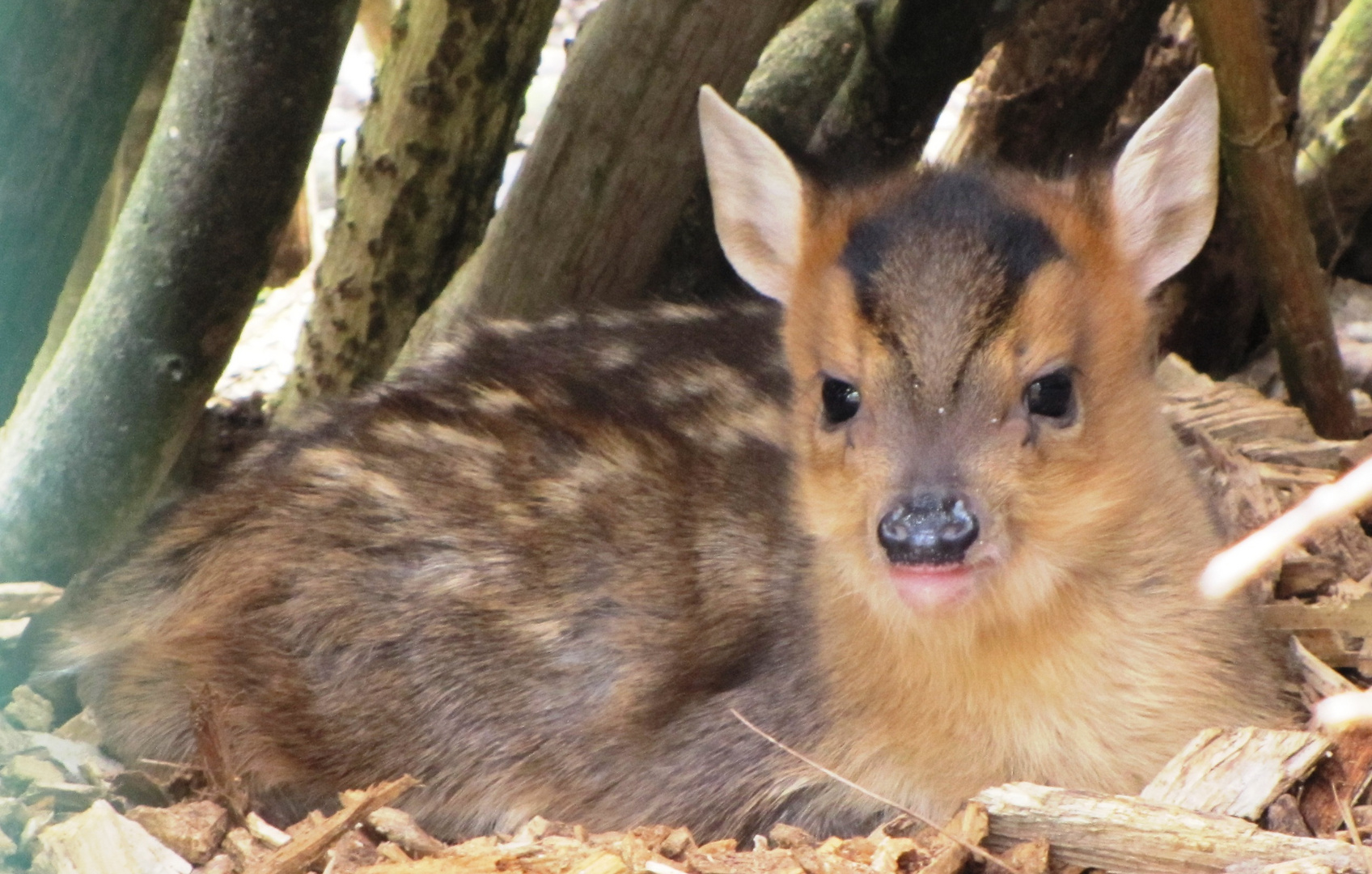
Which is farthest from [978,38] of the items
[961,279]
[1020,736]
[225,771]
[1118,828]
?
[225,771]

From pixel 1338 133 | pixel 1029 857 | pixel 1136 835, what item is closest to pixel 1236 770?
pixel 1136 835

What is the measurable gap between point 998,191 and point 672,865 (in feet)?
4.31

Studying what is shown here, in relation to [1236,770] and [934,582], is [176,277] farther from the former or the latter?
[1236,770]

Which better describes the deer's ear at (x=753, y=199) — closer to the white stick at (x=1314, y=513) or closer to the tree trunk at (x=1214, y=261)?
the white stick at (x=1314, y=513)

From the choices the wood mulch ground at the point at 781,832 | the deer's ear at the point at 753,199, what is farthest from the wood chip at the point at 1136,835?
the deer's ear at the point at 753,199

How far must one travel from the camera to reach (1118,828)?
2.56 meters

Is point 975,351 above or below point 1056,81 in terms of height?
below

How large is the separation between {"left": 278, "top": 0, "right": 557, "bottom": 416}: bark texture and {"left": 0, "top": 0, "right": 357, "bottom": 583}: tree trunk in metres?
0.84

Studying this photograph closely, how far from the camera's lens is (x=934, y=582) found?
8.84 feet

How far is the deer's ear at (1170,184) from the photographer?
2.92 metres

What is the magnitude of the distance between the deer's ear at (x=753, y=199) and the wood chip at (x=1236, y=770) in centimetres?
114

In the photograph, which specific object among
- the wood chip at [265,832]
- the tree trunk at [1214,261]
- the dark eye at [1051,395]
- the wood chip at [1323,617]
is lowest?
the wood chip at [265,832]

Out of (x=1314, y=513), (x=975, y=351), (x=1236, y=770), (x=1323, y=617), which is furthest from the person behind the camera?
(x=1323, y=617)

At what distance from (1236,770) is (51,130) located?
2217 millimetres
